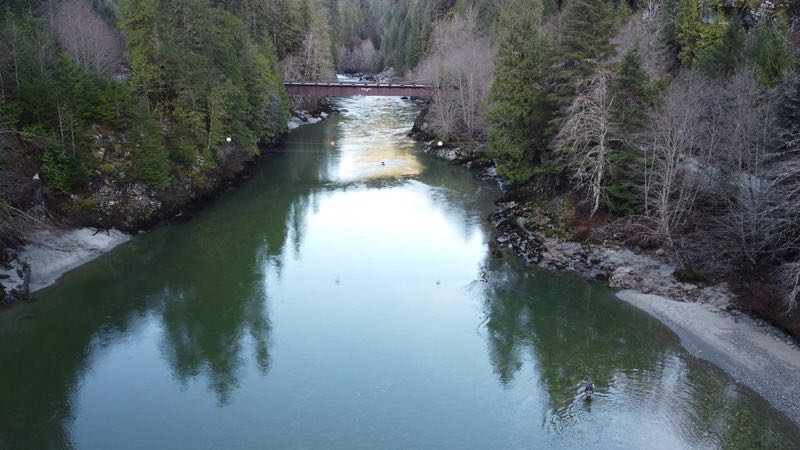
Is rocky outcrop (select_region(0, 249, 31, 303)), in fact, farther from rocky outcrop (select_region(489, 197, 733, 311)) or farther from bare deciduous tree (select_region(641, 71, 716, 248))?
bare deciduous tree (select_region(641, 71, 716, 248))

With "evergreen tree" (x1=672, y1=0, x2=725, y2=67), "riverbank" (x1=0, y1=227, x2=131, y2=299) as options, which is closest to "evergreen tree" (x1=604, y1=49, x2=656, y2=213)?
"evergreen tree" (x1=672, y1=0, x2=725, y2=67)

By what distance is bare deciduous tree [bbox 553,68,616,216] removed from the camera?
1357 inches

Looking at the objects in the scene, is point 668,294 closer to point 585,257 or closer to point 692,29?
point 585,257

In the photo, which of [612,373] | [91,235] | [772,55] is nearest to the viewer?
[612,373]

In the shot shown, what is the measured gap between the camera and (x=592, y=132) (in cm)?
3481


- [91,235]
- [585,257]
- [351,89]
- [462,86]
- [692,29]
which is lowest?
[585,257]

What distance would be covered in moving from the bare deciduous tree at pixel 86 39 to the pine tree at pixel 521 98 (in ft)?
103

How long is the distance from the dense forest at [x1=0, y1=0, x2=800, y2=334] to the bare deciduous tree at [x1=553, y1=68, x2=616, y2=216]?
15 cm

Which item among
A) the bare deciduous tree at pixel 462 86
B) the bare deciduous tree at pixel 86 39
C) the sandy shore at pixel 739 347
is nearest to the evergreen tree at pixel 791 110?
the sandy shore at pixel 739 347

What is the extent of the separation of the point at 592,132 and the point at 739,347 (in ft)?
49.0

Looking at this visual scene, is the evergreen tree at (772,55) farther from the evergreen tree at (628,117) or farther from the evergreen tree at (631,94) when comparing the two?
the evergreen tree at (631,94)

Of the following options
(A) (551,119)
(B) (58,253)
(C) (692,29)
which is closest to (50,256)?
(B) (58,253)

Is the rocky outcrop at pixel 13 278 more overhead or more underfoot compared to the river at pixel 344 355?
more overhead

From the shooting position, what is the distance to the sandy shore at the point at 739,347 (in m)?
22.9
